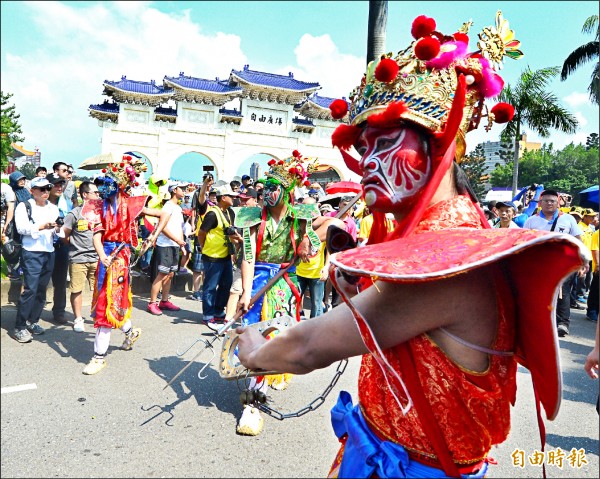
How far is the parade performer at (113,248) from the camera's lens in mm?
4449

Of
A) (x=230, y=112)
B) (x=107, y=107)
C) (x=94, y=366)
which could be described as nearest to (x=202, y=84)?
(x=230, y=112)

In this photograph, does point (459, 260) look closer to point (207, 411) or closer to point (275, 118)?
point (207, 411)

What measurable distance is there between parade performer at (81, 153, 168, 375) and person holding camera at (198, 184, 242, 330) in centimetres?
171

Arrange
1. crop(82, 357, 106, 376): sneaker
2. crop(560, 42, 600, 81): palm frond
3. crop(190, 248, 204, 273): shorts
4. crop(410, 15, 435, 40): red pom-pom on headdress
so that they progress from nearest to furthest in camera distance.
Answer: crop(410, 15, 435, 40): red pom-pom on headdress, crop(82, 357, 106, 376): sneaker, crop(190, 248, 204, 273): shorts, crop(560, 42, 600, 81): palm frond

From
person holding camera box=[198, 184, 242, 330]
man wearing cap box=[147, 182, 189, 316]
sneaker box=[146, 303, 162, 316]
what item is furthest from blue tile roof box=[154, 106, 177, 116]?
person holding camera box=[198, 184, 242, 330]

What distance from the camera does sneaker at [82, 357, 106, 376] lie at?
14.0ft

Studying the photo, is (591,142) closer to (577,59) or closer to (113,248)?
(577,59)

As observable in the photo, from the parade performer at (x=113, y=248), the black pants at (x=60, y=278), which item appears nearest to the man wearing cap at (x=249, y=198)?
the parade performer at (x=113, y=248)

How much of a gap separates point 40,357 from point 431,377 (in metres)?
4.55

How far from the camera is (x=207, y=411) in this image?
3660mm

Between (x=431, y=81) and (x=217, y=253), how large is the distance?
18.3 feet

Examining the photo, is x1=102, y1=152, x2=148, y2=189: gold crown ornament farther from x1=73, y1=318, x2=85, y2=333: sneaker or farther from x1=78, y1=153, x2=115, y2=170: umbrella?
x1=78, y1=153, x2=115, y2=170: umbrella

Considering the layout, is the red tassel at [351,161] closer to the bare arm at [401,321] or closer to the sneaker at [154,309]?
the bare arm at [401,321]

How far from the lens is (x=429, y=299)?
1021 mm
